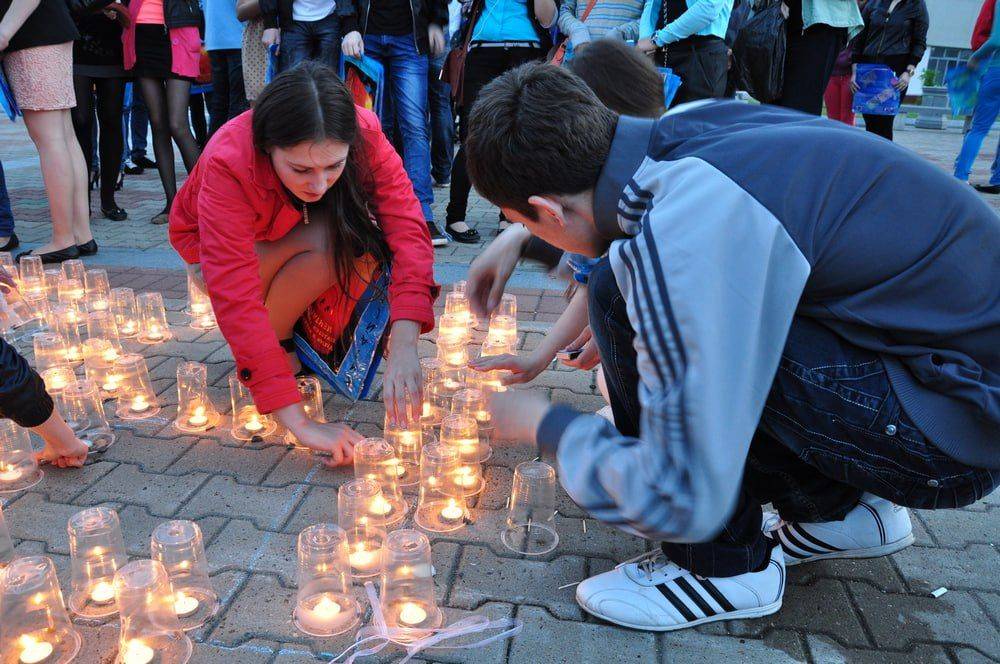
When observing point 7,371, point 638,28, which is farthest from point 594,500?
point 638,28

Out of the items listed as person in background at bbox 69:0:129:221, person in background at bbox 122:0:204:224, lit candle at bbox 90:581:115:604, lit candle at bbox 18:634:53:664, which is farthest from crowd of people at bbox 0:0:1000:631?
person in background at bbox 69:0:129:221

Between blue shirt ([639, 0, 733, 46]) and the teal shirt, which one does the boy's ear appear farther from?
the teal shirt

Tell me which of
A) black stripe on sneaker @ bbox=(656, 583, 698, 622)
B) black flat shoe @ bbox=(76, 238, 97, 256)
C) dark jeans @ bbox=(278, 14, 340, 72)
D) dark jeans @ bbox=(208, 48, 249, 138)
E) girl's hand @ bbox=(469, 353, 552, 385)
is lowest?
black flat shoe @ bbox=(76, 238, 97, 256)

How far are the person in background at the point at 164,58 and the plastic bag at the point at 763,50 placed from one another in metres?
3.90

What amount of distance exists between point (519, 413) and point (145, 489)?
1.51 m

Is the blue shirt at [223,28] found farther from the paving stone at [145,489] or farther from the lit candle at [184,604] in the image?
the lit candle at [184,604]

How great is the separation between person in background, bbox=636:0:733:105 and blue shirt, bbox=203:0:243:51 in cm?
325

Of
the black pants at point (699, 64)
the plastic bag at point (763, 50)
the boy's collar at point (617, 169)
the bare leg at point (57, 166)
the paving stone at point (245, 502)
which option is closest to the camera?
the boy's collar at point (617, 169)

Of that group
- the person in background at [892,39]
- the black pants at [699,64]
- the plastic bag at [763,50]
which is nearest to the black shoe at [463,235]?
the black pants at [699,64]

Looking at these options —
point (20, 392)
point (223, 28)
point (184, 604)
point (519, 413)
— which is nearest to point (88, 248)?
point (223, 28)

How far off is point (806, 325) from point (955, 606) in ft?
3.37

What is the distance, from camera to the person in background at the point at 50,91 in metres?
4.32

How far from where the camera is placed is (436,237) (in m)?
5.61

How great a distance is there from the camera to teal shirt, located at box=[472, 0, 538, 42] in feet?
16.8
